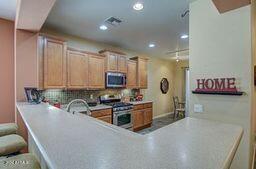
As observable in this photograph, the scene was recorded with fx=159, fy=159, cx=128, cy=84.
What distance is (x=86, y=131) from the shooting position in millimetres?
1169

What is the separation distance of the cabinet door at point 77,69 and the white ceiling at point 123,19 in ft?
1.95

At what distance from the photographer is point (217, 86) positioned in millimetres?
2197

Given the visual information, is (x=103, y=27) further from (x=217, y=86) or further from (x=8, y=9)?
(x=217, y=86)

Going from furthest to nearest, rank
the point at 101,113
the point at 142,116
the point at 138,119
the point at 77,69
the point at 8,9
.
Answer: the point at 142,116 < the point at 138,119 < the point at 101,113 < the point at 77,69 < the point at 8,9

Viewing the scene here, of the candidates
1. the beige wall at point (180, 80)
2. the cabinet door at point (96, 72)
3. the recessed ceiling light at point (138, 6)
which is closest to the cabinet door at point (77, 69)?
the cabinet door at point (96, 72)

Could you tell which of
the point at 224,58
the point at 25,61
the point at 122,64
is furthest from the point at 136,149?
the point at 122,64

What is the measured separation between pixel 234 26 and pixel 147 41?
2.79 meters

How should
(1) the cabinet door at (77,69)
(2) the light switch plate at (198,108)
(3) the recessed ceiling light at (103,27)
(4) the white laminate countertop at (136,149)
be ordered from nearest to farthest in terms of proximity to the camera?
A: (4) the white laminate countertop at (136,149) < (2) the light switch plate at (198,108) < (3) the recessed ceiling light at (103,27) < (1) the cabinet door at (77,69)

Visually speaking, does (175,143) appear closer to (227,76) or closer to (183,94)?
(227,76)

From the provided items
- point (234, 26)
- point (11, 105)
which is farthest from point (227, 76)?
point (11, 105)

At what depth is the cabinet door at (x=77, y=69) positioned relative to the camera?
3.67m

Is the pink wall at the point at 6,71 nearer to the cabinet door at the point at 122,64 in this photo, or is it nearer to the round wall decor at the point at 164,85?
the cabinet door at the point at 122,64

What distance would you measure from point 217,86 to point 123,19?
2057 millimetres

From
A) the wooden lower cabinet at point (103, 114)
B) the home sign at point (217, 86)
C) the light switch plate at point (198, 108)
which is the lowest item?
the wooden lower cabinet at point (103, 114)
